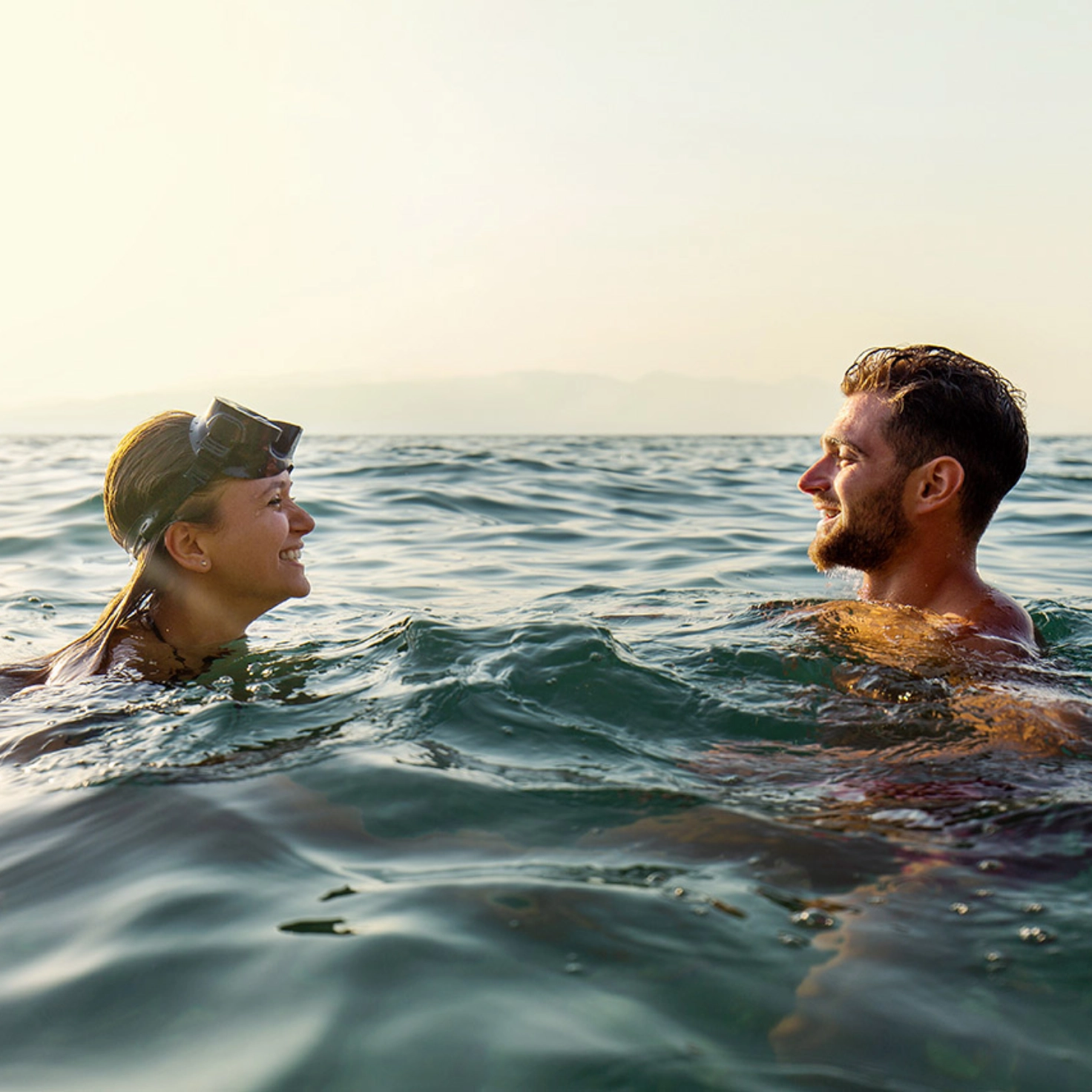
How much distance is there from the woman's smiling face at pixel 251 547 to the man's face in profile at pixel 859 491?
230 cm

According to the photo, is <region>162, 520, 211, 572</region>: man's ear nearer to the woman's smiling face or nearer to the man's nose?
the woman's smiling face

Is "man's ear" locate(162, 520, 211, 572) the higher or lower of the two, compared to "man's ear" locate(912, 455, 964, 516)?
lower

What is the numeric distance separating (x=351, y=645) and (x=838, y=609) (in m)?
2.34

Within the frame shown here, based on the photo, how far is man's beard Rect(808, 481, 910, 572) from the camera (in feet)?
15.9

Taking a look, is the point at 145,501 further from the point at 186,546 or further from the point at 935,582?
the point at 935,582

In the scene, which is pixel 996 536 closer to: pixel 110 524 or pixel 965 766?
pixel 965 766

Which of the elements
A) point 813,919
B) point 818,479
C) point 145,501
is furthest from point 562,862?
point 818,479

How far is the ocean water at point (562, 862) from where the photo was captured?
210 cm

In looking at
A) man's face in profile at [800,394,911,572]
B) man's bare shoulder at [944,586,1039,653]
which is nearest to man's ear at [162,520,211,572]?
man's face in profile at [800,394,911,572]

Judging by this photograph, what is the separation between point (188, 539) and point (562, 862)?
2519 millimetres

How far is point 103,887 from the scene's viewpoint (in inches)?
111

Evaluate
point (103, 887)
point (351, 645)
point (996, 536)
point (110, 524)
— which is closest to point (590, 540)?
point (996, 536)

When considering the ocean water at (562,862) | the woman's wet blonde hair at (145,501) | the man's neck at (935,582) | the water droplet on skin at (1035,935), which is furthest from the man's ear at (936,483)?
the woman's wet blonde hair at (145,501)

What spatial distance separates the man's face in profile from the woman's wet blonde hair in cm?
266
